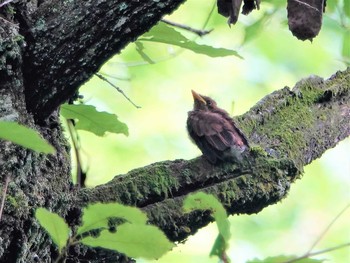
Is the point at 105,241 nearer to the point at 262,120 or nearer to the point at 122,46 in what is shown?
the point at 122,46

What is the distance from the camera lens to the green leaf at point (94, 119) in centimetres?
228

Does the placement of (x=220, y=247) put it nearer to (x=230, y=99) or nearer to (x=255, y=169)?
(x=255, y=169)

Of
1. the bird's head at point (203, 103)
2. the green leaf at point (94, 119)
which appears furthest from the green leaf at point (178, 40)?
the bird's head at point (203, 103)

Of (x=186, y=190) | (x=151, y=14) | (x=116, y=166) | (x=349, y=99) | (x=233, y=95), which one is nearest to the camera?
(x=151, y=14)

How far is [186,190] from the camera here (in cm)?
246

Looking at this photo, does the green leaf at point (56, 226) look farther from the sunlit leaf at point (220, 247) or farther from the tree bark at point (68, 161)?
the tree bark at point (68, 161)

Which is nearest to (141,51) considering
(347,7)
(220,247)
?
(347,7)

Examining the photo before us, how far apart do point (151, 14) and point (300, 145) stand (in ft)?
3.33

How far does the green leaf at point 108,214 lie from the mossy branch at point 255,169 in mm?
979

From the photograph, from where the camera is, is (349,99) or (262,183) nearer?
(262,183)

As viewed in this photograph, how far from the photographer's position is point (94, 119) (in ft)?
7.54

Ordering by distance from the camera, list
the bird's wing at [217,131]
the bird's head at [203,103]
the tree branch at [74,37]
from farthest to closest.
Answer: the bird's head at [203,103], the bird's wing at [217,131], the tree branch at [74,37]

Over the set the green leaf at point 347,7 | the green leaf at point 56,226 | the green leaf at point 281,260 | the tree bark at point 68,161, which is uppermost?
the green leaf at point 347,7

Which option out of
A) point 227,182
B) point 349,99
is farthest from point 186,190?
point 349,99
